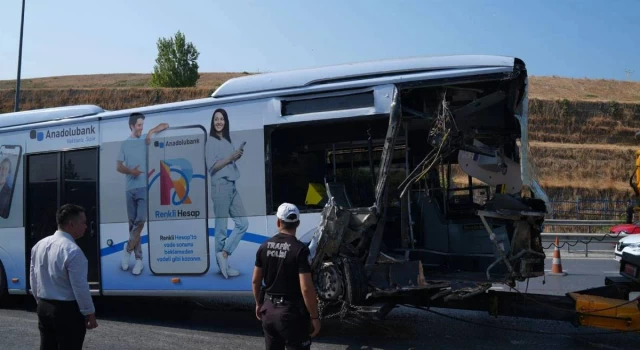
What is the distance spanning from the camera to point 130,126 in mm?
9781

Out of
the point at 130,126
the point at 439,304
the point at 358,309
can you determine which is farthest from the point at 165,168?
the point at 439,304

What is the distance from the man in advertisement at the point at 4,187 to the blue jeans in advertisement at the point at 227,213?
411cm

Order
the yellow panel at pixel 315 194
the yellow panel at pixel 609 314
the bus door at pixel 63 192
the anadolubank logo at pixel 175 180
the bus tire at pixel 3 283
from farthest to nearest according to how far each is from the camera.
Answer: the bus tire at pixel 3 283 < the bus door at pixel 63 192 < the anadolubank logo at pixel 175 180 < the yellow panel at pixel 315 194 < the yellow panel at pixel 609 314

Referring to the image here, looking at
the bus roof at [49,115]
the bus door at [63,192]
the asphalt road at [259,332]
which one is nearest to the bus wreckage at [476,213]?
the asphalt road at [259,332]

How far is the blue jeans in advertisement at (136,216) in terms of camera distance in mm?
9562

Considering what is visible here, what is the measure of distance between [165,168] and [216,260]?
1535mm

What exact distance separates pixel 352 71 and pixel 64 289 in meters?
4.44

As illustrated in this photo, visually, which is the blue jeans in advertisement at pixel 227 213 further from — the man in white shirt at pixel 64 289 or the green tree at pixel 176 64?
the green tree at pixel 176 64

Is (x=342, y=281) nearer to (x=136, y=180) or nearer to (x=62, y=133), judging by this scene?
(x=136, y=180)

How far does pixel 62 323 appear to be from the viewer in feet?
17.6

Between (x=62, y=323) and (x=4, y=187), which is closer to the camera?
(x=62, y=323)

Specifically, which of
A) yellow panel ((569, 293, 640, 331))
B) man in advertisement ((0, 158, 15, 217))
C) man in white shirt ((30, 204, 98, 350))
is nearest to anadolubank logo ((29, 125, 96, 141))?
man in advertisement ((0, 158, 15, 217))

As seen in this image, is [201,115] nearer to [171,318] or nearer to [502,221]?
[171,318]

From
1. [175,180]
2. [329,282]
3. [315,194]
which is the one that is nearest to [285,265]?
[329,282]
